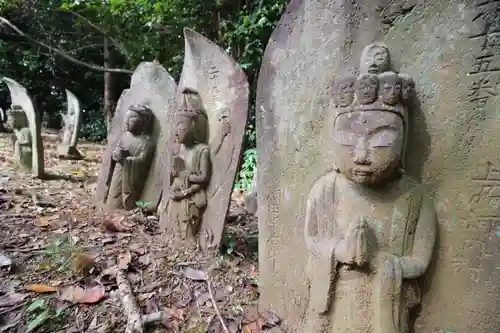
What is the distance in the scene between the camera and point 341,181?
7.02 ft

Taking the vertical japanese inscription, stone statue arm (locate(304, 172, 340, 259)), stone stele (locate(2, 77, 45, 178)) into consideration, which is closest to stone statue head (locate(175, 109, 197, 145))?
stone statue arm (locate(304, 172, 340, 259))

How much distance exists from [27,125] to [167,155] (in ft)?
12.3

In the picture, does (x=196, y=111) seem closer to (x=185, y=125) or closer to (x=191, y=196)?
(x=185, y=125)

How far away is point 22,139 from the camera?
6.11m

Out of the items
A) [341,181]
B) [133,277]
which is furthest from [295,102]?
[133,277]

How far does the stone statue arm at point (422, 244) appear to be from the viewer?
76.7 inches

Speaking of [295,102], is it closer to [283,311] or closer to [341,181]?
[341,181]

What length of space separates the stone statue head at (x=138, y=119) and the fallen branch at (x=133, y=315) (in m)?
2.01

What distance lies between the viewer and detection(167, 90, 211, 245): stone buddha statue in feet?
11.0

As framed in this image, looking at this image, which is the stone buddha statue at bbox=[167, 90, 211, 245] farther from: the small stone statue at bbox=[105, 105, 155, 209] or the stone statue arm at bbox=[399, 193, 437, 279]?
the stone statue arm at bbox=[399, 193, 437, 279]

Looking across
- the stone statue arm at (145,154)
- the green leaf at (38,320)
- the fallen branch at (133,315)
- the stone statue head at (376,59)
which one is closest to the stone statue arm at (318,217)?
the stone statue head at (376,59)

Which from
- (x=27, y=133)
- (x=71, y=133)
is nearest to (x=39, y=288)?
(x=27, y=133)

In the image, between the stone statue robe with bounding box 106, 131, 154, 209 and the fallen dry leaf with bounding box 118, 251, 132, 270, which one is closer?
the fallen dry leaf with bounding box 118, 251, 132, 270

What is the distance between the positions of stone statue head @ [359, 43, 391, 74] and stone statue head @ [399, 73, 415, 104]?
0.38 ft
